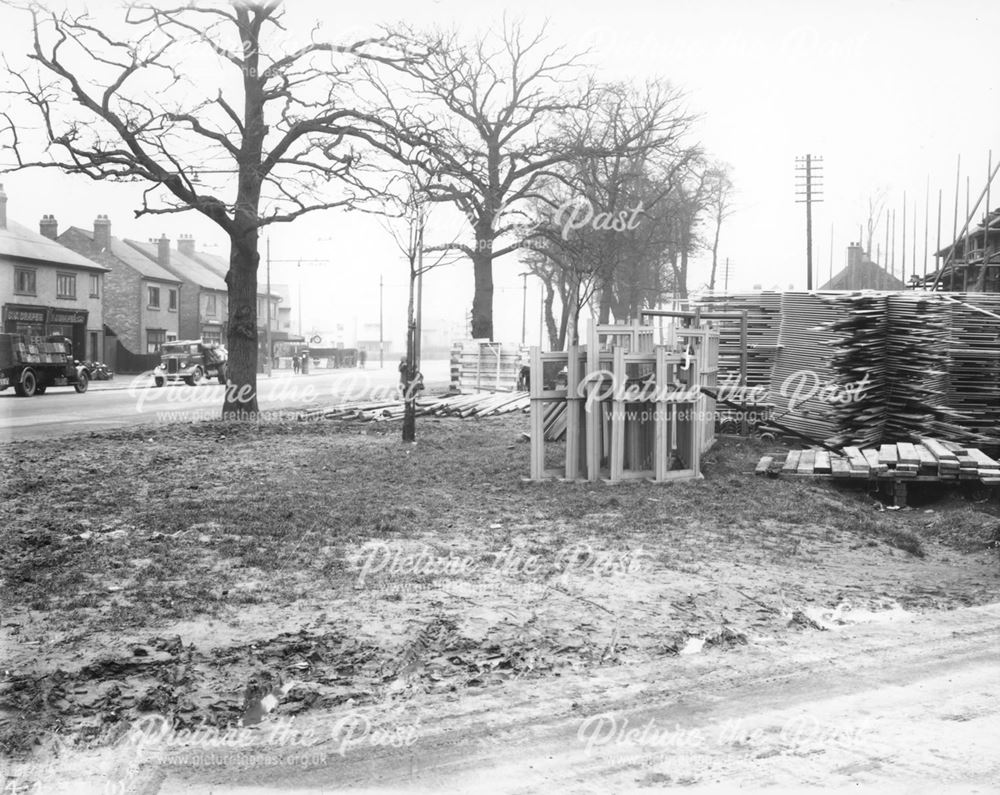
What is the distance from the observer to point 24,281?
1709 inches

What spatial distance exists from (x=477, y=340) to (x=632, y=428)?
23.4 m

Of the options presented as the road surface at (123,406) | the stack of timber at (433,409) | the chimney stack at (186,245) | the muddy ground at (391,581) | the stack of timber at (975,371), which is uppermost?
the chimney stack at (186,245)

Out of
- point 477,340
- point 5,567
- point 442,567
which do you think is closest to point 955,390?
point 442,567

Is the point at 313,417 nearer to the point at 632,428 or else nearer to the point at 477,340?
the point at 632,428

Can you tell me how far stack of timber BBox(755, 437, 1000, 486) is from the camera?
408 inches

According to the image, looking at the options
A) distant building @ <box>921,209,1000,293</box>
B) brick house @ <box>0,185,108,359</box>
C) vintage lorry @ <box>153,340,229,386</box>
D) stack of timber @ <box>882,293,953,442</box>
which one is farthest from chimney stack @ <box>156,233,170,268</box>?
stack of timber @ <box>882,293,953,442</box>

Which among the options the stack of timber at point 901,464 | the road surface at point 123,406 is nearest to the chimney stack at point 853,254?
the road surface at point 123,406

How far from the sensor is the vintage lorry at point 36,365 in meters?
28.0

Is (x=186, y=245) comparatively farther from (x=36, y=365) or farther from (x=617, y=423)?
(x=617, y=423)

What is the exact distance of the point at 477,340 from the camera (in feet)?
114

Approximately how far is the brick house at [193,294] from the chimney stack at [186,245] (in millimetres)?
5716

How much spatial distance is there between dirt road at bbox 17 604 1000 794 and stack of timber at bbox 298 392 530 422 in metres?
15.0

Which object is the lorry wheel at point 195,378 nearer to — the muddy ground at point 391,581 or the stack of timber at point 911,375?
the muddy ground at point 391,581

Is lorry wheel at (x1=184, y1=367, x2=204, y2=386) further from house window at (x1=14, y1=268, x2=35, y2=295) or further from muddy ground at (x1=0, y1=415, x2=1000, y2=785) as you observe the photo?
muddy ground at (x1=0, y1=415, x2=1000, y2=785)
